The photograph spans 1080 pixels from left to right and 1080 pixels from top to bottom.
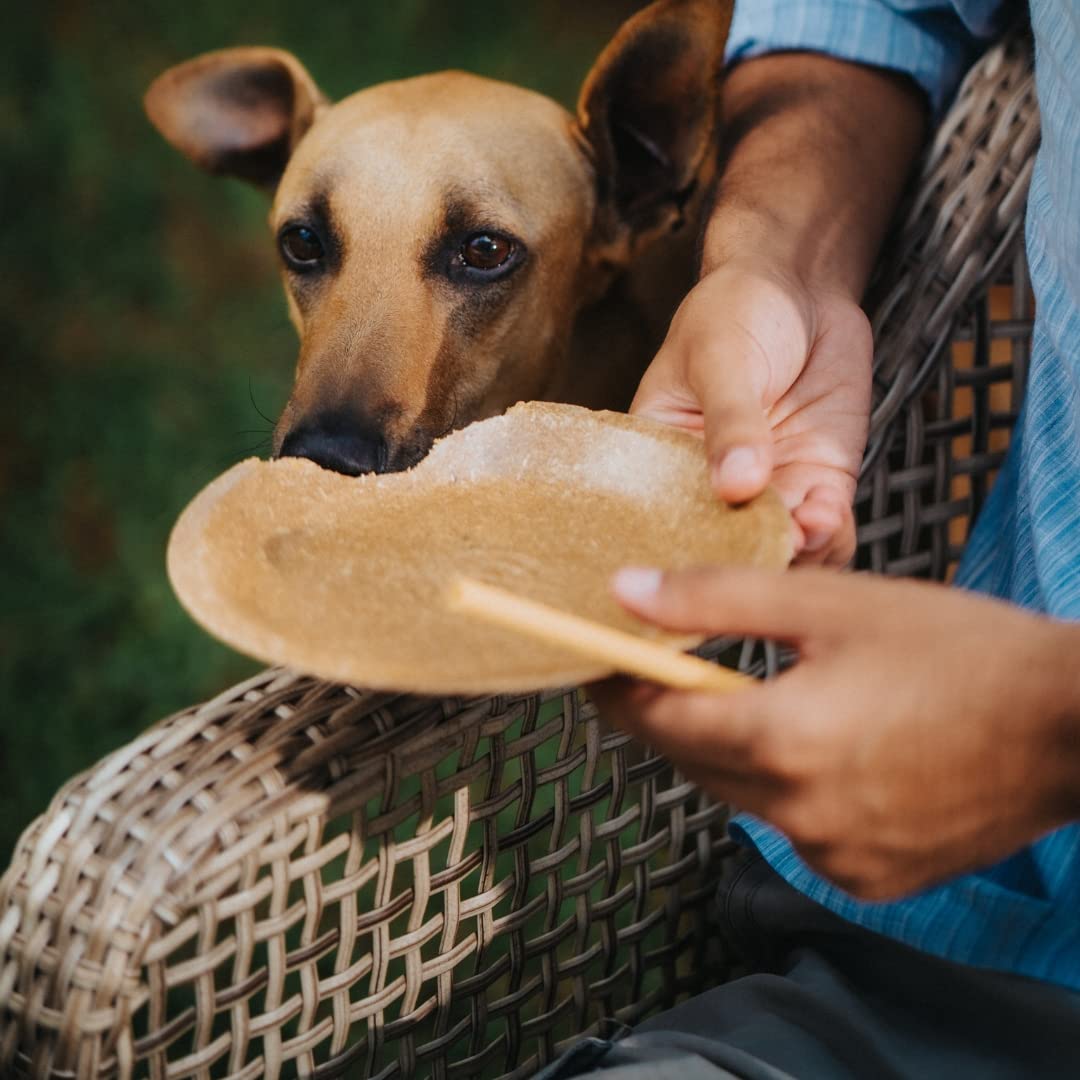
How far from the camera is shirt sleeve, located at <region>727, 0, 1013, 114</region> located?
1.04m

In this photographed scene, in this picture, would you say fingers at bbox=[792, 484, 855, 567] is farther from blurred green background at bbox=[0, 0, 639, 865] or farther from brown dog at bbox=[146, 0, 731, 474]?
blurred green background at bbox=[0, 0, 639, 865]

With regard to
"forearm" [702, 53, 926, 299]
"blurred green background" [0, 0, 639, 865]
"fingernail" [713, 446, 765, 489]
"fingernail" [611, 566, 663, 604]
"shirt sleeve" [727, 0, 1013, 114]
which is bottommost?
"blurred green background" [0, 0, 639, 865]

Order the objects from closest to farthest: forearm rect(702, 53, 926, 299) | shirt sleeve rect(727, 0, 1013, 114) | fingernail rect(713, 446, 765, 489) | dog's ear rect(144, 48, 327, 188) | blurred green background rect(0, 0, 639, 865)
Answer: fingernail rect(713, 446, 765, 489) → forearm rect(702, 53, 926, 299) → shirt sleeve rect(727, 0, 1013, 114) → dog's ear rect(144, 48, 327, 188) → blurred green background rect(0, 0, 639, 865)

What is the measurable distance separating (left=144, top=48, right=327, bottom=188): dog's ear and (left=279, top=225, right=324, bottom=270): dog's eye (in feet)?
0.67

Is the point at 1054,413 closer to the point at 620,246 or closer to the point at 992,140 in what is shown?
the point at 992,140

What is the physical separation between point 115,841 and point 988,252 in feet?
2.67

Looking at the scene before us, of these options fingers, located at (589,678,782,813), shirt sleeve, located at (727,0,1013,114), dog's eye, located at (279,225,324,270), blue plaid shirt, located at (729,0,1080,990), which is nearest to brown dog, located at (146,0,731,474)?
dog's eye, located at (279,225,324,270)

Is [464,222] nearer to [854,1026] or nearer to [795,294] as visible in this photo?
[795,294]

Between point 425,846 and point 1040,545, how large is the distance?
1.48ft

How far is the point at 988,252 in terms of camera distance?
96cm

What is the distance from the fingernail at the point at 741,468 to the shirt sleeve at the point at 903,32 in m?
0.63

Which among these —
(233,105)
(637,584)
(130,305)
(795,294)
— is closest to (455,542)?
(637,584)

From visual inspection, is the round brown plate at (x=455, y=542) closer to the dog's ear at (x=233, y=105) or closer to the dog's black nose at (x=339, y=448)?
the dog's black nose at (x=339, y=448)

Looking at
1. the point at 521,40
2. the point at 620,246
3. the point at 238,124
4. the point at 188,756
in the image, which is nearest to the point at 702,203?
the point at 620,246
